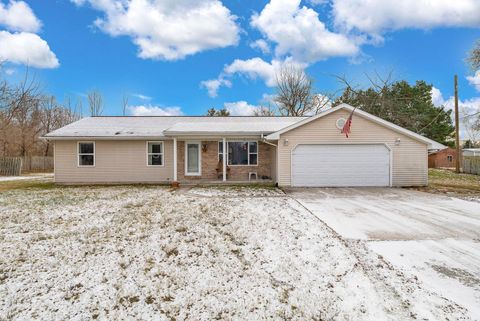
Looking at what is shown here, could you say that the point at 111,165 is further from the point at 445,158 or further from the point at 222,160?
the point at 445,158

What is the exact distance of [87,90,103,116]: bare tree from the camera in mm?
33156

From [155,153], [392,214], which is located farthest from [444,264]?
[155,153]

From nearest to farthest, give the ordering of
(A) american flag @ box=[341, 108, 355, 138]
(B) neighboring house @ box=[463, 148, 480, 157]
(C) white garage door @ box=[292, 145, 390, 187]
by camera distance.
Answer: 1. (A) american flag @ box=[341, 108, 355, 138]
2. (C) white garage door @ box=[292, 145, 390, 187]
3. (B) neighboring house @ box=[463, 148, 480, 157]

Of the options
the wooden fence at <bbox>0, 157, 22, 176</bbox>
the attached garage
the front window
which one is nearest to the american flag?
the attached garage

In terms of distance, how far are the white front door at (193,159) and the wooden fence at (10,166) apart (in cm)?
1463

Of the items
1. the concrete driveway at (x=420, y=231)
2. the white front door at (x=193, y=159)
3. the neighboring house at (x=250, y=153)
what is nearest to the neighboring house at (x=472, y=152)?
the neighboring house at (x=250, y=153)

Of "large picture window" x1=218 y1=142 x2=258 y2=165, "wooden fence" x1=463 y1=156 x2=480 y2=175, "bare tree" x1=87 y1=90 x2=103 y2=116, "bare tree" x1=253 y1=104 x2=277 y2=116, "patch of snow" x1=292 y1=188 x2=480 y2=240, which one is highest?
"bare tree" x1=87 y1=90 x2=103 y2=116

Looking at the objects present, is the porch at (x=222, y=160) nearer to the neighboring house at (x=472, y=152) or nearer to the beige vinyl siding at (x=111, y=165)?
the beige vinyl siding at (x=111, y=165)

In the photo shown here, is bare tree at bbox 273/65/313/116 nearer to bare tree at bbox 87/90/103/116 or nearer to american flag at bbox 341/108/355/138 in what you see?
american flag at bbox 341/108/355/138

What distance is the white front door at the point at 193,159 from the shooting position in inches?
536

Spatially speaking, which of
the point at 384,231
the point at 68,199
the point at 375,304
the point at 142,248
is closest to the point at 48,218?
the point at 68,199

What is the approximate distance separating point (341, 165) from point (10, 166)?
22.6m

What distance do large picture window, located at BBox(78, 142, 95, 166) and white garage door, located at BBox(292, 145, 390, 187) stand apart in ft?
32.7

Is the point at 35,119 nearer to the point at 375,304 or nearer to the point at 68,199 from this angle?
the point at 68,199
